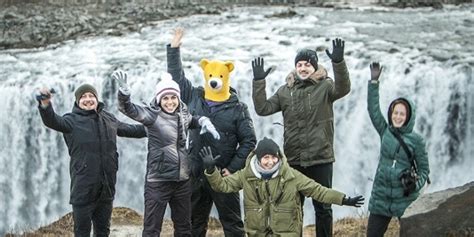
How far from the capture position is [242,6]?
22328 millimetres

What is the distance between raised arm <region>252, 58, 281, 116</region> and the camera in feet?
23.7

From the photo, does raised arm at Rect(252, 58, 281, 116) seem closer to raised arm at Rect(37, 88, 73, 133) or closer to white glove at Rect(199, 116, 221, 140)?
white glove at Rect(199, 116, 221, 140)

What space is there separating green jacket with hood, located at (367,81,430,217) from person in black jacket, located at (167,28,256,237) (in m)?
1.19

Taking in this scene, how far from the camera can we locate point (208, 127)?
6820 millimetres

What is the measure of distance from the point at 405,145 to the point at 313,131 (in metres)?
0.98

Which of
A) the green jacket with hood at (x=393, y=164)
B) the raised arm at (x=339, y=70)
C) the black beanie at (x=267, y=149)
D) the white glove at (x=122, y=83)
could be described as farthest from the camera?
the raised arm at (x=339, y=70)

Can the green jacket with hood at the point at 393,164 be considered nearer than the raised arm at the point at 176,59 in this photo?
Yes

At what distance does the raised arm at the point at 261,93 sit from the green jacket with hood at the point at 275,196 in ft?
2.53

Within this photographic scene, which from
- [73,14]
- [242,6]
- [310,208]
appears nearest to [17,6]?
[73,14]

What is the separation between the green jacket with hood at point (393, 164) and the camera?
6.53 metres

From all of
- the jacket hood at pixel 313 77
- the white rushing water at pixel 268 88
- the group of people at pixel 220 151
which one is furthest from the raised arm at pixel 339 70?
the white rushing water at pixel 268 88

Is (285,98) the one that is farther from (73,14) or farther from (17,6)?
(17,6)

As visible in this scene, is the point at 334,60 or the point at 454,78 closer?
the point at 334,60

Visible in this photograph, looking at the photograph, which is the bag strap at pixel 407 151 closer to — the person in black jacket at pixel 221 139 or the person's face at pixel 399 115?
the person's face at pixel 399 115
